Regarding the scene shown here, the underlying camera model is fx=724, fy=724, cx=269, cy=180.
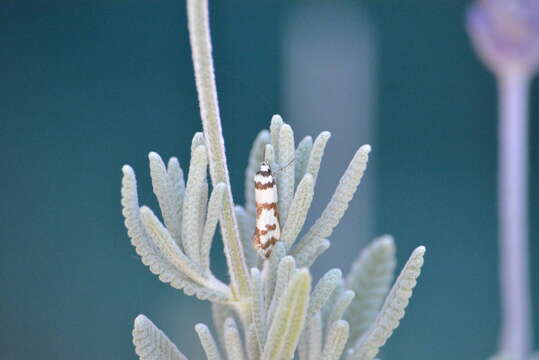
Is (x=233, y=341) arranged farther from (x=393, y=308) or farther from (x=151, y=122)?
(x=151, y=122)

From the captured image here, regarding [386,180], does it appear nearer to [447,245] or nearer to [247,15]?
[447,245]

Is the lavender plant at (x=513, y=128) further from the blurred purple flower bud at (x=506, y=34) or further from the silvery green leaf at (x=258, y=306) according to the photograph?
the silvery green leaf at (x=258, y=306)

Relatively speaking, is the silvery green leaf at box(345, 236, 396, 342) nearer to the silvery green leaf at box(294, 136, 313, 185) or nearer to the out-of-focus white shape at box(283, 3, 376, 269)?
the silvery green leaf at box(294, 136, 313, 185)

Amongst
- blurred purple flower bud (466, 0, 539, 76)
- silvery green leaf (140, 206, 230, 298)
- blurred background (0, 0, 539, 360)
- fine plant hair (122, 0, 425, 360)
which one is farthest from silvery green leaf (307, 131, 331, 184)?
blurred background (0, 0, 539, 360)

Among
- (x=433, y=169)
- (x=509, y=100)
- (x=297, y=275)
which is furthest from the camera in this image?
(x=433, y=169)

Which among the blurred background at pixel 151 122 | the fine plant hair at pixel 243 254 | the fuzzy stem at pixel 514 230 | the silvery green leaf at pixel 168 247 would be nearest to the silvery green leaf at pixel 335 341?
the fine plant hair at pixel 243 254

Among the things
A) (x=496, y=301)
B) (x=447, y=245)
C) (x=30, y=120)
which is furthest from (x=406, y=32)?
(x=30, y=120)

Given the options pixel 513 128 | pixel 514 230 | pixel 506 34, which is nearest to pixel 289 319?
pixel 514 230
